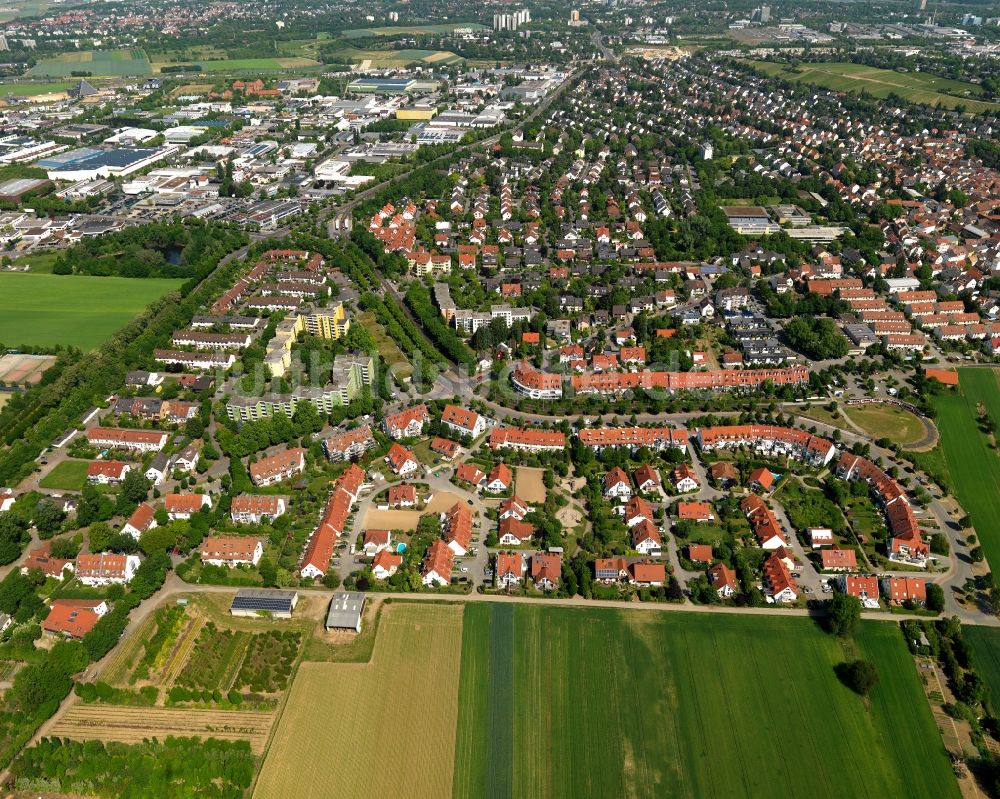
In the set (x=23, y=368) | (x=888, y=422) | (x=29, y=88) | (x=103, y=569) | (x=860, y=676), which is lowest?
(x=29, y=88)

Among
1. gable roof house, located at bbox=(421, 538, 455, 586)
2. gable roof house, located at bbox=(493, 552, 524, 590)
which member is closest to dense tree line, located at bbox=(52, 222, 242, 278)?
gable roof house, located at bbox=(421, 538, 455, 586)

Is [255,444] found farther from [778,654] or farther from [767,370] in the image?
[767,370]

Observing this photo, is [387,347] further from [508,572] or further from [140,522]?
[508,572]

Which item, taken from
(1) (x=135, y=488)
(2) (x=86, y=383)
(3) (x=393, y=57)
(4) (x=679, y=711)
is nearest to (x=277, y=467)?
(1) (x=135, y=488)

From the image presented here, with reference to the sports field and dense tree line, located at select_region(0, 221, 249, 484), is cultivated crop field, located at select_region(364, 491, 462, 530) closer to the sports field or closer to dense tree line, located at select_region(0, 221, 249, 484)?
the sports field

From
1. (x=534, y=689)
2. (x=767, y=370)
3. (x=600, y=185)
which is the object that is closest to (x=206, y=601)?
(x=534, y=689)

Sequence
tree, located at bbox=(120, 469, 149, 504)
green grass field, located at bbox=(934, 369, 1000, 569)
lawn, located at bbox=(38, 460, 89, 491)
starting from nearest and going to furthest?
1. green grass field, located at bbox=(934, 369, 1000, 569)
2. tree, located at bbox=(120, 469, 149, 504)
3. lawn, located at bbox=(38, 460, 89, 491)
